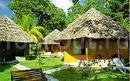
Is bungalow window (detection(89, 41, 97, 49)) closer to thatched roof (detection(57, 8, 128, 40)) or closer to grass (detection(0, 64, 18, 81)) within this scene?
thatched roof (detection(57, 8, 128, 40))

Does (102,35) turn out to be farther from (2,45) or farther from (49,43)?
(49,43)

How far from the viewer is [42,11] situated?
52500mm

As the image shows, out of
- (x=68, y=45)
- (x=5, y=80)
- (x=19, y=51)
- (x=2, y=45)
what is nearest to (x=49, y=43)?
(x=19, y=51)

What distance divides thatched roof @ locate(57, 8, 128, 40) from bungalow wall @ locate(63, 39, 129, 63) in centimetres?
102

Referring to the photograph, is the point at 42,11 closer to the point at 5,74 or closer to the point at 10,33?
the point at 10,33

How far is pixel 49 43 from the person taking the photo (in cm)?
3931

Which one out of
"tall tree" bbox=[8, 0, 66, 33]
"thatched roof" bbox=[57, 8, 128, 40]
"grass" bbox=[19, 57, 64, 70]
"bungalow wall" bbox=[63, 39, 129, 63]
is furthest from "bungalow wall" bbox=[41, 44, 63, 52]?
"bungalow wall" bbox=[63, 39, 129, 63]

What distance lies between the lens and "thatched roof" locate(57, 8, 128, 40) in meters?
19.5

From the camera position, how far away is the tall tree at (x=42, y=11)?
164 ft

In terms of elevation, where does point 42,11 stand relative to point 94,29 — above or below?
above

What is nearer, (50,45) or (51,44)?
(51,44)

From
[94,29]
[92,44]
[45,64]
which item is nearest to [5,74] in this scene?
[45,64]

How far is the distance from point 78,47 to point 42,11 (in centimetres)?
3301

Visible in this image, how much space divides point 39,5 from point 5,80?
39584 millimetres
